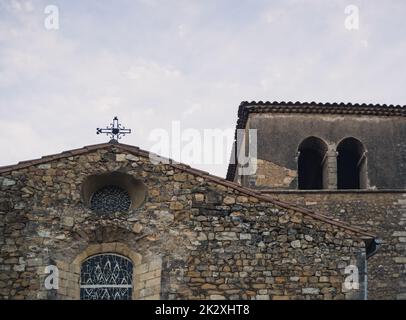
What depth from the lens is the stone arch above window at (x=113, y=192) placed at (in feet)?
43.1

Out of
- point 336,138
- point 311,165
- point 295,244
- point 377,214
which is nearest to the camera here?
point 295,244

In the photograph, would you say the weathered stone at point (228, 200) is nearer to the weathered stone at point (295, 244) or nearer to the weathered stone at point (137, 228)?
the weathered stone at point (295, 244)

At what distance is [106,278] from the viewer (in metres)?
12.8

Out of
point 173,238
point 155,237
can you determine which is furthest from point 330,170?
point 155,237

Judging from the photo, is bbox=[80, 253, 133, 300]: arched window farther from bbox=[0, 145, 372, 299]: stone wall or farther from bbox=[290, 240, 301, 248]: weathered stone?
bbox=[290, 240, 301, 248]: weathered stone

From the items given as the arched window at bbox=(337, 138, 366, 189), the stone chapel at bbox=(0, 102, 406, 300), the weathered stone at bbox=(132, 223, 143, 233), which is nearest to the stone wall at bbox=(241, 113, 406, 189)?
the arched window at bbox=(337, 138, 366, 189)

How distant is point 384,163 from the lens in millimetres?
20359

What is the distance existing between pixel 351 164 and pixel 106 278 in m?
10.1

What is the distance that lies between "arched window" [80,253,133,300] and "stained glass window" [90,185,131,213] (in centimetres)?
86

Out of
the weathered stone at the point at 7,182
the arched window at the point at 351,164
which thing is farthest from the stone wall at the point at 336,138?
the weathered stone at the point at 7,182

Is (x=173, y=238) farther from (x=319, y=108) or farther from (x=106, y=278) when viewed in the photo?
(x=319, y=108)

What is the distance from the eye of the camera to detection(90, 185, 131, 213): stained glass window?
43.6 feet
